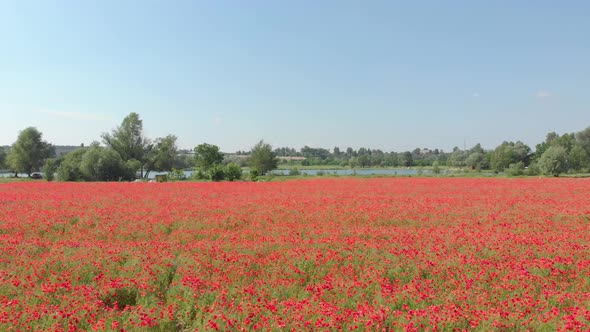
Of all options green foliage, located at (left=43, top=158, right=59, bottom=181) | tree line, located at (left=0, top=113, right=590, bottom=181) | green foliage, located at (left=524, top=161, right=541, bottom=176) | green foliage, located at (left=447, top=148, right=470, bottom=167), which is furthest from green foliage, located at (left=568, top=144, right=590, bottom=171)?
green foliage, located at (left=43, top=158, right=59, bottom=181)

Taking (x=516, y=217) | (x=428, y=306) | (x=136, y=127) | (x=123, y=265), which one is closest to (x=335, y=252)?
(x=428, y=306)

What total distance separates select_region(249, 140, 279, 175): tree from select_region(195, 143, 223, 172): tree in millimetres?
16911

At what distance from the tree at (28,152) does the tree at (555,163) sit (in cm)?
10380

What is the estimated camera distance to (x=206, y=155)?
239 feet

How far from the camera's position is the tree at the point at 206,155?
72.6 metres

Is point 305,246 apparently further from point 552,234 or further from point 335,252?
point 552,234

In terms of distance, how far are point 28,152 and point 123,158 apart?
1926cm

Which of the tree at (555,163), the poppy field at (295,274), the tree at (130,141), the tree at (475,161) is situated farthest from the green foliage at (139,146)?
the tree at (475,161)

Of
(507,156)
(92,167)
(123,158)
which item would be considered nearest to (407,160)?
(507,156)

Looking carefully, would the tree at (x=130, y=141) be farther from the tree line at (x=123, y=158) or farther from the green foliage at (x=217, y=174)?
the green foliage at (x=217, y=174)

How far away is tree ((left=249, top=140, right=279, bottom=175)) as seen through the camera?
90000 millimetres

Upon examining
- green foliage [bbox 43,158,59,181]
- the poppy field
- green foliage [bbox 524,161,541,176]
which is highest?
green foliage [bbox 43,158,59,181]

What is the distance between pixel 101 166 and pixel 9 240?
49899mm

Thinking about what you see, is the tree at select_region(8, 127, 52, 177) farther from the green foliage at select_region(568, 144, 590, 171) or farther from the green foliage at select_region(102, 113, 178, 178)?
the green foliage at select_region(568, 144, 590, 171)
